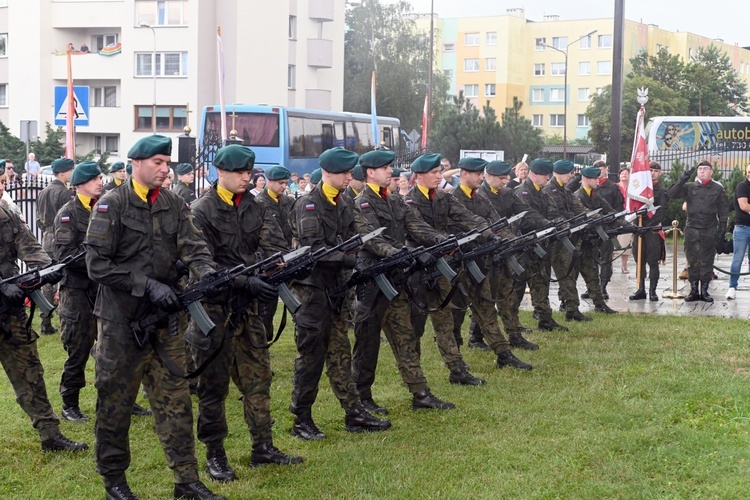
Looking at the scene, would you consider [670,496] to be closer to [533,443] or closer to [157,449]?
[533,443]

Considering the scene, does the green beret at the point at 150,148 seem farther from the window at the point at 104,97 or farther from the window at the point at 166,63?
the window at the point at 104,97

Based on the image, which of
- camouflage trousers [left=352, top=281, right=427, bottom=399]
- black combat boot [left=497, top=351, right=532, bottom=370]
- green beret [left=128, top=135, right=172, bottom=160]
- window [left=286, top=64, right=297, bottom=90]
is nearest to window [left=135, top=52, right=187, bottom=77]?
window [left=286, top=64, right=297, bottom=90]

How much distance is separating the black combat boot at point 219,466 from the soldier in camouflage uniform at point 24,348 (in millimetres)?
1128

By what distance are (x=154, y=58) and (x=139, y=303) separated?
149 ft

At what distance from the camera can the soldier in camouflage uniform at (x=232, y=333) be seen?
6.72 meters

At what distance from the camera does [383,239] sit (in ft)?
27.5

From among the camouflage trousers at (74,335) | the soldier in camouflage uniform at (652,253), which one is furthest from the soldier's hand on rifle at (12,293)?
the soldier in camouflage uniform at (652,253)

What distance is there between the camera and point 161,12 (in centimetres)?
4978

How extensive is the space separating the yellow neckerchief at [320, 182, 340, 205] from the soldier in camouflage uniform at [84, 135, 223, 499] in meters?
1.68

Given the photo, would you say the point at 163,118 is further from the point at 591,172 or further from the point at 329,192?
the point at 329,192

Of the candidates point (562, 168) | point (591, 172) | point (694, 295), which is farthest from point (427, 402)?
point (694, 295)

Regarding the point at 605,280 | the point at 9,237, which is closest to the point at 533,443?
the point at 9,237

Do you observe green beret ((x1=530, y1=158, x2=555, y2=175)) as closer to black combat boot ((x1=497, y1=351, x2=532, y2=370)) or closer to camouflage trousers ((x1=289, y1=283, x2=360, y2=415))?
black combat boot ((x1=497, y1=351, x2=532, y2=370))

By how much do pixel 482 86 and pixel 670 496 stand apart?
270 feet
